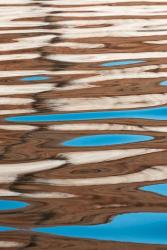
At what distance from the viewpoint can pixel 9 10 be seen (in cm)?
677

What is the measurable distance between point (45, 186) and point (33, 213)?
239mm

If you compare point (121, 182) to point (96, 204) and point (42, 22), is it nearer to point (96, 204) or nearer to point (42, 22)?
point (96, 204)

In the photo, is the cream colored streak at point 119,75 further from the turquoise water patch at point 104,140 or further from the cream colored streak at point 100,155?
the cream colored streak at point 100,155

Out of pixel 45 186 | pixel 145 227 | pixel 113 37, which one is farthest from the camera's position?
pixel 113 37

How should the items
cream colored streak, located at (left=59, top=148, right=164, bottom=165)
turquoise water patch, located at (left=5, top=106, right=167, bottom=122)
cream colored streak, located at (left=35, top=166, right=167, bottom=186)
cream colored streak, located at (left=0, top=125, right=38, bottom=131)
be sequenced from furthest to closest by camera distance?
1. turquoise water patch, located at (left=5, top=106, right=167, bottom=122)
2. cream colored streak, located at (left=0, top=125, right=38, bottom=131)
3. cream colored streak, located at (left=59, top=148, right=164, bottom=165)
4. cream colored streak, located at (left=35, top=166, right=167, bottom=186)

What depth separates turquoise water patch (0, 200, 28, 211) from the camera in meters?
2.27

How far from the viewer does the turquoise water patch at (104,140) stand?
9.60 feet

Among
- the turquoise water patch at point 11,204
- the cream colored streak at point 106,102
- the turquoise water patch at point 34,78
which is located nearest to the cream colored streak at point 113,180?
the turquoise water patch at point 11,204

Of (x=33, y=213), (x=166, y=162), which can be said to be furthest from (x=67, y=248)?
(x=166, y=162)

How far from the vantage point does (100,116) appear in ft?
10.9

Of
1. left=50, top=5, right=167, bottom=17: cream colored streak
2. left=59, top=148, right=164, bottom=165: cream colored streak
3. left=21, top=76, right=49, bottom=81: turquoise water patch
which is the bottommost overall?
left=50, top=5, right=167, bottom=17: cream colored streak

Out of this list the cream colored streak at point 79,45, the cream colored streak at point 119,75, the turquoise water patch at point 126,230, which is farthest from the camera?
the cream colored streak at point 79,45

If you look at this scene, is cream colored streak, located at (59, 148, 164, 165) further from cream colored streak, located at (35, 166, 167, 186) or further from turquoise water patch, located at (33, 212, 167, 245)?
turquoise water patch, located at (33, 212, 167, 245)

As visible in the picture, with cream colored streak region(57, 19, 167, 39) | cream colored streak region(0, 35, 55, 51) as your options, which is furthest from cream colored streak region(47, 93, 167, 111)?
cream colored streak region(57, 19, 167, 39)
